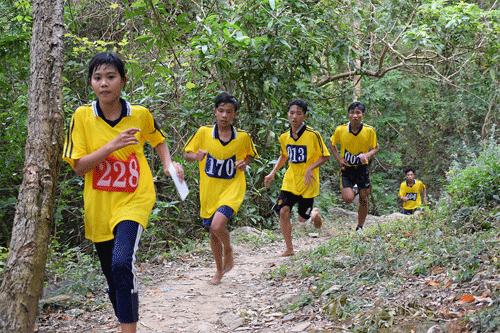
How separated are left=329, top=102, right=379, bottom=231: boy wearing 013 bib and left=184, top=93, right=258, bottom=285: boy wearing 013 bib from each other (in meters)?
2.82

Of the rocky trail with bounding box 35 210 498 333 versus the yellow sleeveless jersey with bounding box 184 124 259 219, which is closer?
the rocky trail with bounding box 35 210 498 333

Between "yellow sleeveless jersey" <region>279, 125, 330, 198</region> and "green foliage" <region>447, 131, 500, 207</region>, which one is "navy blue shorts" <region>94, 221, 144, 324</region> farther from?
"yellow sleeveless jersey" <region>279, 125, 330, 198</region>

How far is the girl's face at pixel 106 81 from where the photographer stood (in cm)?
338

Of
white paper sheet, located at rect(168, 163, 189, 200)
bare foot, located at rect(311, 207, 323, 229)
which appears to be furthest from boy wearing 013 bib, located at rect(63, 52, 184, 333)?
bare foot, located at rect(311, 207, 323, 229)

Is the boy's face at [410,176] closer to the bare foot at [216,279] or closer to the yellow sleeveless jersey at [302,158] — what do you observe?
the yellow sleeveless jersey at [302,158]

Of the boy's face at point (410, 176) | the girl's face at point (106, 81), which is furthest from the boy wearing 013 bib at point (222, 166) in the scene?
the boy's face at point (410, 176)

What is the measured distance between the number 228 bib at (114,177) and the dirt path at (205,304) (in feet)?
5.50

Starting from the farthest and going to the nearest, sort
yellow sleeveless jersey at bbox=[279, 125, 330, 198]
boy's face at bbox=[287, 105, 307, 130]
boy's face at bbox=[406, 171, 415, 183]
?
boy's face at bbox=[406, 171, 415, 183] → yellow sleeveless jersey at bbox=[279, 125, 330, 198] → boy's face at bbox=[287, 105, 307, 130]

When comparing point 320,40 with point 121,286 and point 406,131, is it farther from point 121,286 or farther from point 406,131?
point 406,131

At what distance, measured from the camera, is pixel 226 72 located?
8781 mm

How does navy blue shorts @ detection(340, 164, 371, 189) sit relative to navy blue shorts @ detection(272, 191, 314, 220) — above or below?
above

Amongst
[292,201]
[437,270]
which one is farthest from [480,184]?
[292,201]

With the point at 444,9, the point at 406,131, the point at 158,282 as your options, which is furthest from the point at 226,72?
the point at 406,131

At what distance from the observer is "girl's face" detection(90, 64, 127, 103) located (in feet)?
11.1
